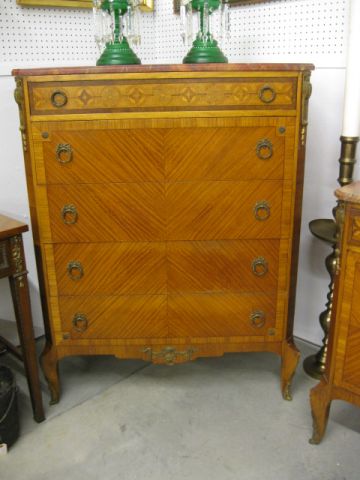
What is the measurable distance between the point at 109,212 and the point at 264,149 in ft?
2.13

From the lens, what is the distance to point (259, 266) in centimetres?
194

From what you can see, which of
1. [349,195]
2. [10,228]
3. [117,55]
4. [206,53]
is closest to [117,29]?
[117,55]

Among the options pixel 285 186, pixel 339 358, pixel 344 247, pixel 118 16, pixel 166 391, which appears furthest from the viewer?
pixel 166 391

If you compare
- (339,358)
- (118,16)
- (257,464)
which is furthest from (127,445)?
(118,16)

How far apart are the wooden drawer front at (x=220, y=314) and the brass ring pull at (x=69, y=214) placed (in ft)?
A: 1.69

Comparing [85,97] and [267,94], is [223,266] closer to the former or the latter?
[267,94]

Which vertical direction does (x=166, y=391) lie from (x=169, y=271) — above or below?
below

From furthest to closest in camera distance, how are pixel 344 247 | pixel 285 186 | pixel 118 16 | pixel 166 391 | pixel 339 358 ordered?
pixel 166 391 → pixel 118 16 → pixel 285 186 → pixel 339 358 → pixel 344 247

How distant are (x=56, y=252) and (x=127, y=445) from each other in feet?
2.74

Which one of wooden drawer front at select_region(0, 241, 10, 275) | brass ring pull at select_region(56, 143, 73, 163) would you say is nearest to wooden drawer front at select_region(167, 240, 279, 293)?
brass ring pull at select_region(56, 143, 73, 163)

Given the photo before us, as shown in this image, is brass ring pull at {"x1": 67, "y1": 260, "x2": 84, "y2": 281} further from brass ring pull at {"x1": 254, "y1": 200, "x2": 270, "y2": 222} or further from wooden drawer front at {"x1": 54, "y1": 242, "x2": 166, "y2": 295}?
brass ring pull at {"x1": 254, "y1": 200, "x2": 270, "y2": 222}

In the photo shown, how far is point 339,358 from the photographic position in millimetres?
1735

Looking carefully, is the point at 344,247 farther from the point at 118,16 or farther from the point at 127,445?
the point at 118,16

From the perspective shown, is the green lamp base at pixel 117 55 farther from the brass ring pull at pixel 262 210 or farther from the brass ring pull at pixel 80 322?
the brass ring pull at pixel 80 322
